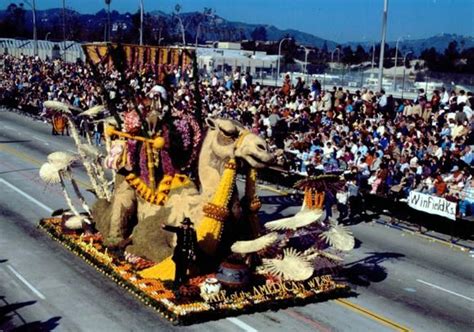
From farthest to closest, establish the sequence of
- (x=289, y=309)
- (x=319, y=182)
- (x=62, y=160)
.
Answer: (x=62, y=160)
(x=319, y=182)
(x=289, y=309)

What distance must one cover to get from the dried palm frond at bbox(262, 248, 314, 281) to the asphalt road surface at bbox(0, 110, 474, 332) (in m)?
0.68

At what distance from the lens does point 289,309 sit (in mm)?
13289

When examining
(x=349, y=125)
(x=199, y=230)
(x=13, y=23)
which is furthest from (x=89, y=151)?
(x=13, y=23)

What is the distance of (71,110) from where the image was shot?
17.8 metres

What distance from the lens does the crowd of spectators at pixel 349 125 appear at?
68.2 feet

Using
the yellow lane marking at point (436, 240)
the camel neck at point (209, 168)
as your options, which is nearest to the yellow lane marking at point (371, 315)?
the camel neck at point (209, 168)

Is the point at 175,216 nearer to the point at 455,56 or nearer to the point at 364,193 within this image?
the point at 364,193

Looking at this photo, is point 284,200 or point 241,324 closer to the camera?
point 241,324

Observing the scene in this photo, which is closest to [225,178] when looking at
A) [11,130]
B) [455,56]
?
[11,130]

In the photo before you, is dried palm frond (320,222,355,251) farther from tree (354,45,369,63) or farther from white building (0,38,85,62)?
tree (354,45,369,63)

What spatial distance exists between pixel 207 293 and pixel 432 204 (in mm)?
9852

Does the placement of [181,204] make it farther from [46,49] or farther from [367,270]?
[46,49]

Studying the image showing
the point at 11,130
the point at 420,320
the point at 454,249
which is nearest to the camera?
the point at 420,320

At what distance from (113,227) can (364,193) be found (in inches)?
389
